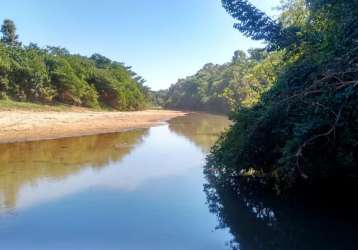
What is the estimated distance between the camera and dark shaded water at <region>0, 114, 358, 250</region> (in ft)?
18.7

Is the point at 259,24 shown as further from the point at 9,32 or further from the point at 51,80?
the point at 9,32

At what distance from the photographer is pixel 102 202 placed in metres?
7.98

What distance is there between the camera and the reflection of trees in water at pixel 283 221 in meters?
5.47

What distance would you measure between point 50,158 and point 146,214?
24.0 ft

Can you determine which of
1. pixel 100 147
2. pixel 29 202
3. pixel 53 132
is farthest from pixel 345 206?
pixel 53 132

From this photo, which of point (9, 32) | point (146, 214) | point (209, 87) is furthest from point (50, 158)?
point (209, 87)

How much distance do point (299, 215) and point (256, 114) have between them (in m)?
2.11

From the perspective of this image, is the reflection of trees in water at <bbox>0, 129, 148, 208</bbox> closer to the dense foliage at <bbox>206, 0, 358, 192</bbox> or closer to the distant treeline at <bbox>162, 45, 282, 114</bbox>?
the dense foliage at <bbox>206, 0, 358, 192</bbox>

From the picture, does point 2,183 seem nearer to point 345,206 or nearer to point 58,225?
point 58,225

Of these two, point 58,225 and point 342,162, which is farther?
point 58,225

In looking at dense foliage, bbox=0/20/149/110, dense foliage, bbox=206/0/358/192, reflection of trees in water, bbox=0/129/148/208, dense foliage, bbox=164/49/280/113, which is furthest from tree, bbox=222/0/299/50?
dense foliage, bbox=164/49/280/113

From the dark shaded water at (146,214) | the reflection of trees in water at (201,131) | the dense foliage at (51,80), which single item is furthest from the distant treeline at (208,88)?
the dark shaded water at (146,214)

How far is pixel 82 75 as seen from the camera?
133 ft

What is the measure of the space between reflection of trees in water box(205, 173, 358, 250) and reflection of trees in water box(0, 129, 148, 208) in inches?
186
